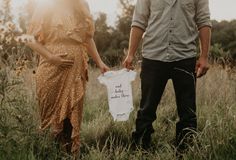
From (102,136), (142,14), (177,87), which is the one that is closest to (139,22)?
(142,14)

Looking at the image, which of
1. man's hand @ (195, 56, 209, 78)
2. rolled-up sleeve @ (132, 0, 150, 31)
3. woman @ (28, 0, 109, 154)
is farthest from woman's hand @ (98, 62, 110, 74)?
man's hand @ (195, 56, 209, 78)

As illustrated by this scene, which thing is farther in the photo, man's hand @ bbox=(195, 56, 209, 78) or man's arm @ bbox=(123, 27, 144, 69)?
man's arm @ bbox=(123, 27, 144, 69)

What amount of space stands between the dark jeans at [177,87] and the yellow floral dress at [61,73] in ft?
2.11

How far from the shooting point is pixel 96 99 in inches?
274

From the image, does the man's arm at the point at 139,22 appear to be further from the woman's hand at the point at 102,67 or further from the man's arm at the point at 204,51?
the man's arm at the point at 204,51

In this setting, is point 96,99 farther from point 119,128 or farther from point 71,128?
point 71,128

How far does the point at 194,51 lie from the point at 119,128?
1.37 metres

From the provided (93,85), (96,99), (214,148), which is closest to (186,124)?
(214,148)

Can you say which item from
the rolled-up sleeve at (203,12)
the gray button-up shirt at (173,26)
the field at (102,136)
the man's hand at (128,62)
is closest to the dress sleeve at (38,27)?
the field at (102,136)

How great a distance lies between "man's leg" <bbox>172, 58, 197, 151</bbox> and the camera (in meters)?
4.02

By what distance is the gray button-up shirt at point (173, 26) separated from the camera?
3971 millimetres

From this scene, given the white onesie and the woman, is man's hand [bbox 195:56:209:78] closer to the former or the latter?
the white onesie

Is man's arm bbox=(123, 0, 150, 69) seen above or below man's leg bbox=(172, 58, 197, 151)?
above

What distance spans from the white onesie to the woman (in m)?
0.35
